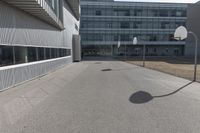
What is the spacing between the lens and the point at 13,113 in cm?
532

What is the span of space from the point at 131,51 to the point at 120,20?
11.6 metres

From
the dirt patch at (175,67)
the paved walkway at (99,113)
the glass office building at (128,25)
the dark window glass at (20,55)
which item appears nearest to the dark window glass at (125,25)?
the glass office building at (128,25)

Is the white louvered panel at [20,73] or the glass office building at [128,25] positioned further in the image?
the glass office building at [128,25]

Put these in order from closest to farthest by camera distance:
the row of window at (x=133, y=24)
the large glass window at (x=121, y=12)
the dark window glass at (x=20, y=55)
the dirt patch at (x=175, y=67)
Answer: the dark window glass at (x=20, y=55), the dirt patch at (x=175, y=67), the row of window at (x=133, y=24), the large glass window at (x=121, y=12)

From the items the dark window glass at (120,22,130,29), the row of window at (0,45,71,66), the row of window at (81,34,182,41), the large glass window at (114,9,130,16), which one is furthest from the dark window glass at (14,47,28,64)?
the large glass window at (114,9,130,16)

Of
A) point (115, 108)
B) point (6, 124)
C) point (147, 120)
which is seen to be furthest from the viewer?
point (115, 108)

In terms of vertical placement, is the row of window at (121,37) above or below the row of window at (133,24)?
below

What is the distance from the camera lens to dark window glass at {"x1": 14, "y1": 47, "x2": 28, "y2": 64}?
957cm

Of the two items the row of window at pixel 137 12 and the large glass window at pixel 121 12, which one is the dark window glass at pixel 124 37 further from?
the row of window at pixel 137 12

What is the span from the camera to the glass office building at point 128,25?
2282 inches

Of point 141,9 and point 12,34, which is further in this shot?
point 141,9

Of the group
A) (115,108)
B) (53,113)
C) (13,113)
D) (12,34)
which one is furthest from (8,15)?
(115,108)

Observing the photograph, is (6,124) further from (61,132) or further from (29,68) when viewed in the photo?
(29,68)

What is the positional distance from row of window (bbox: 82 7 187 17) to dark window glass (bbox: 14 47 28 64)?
5023cm
